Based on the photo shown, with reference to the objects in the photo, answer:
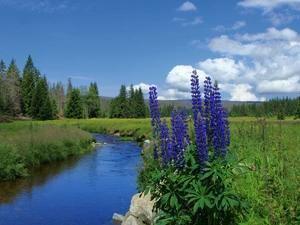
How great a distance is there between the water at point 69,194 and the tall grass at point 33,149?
633 mm

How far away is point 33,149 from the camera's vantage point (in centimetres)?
1917

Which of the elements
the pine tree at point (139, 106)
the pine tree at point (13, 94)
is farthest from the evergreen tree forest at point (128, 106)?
the pine tree at point (13, 94)

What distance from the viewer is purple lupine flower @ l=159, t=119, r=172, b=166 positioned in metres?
4.66

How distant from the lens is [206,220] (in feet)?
14.4

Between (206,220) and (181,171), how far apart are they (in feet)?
2.54

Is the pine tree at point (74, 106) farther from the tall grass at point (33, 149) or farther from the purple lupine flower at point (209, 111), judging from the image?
the purple lupine flower at point (209, 111)

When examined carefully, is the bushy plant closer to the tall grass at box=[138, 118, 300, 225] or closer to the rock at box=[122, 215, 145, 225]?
the tall grass at box=[138, 118, 300, 225]

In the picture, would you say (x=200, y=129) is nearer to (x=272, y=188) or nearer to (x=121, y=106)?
(x=272, y=188)

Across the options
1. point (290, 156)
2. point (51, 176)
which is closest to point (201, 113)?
point (290, 156)

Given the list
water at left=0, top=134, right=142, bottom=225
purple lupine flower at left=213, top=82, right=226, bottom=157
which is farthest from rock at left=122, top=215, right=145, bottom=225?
purple lupine flower at left=213, top=82, right=226, bottom=157

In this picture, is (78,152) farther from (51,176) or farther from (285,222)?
(285,222)

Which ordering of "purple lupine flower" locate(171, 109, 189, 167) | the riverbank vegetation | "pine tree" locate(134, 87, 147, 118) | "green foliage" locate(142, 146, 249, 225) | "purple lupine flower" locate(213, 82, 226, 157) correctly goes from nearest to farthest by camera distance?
1. "green foliage" locate(142, 146, 249, 225)
2. the riverbank vegetation
3. "purple lupine flower" locate(213, 82, 226, 157)
4. "purple lupine flower" locate(171, 109, 189, 167)
5. "pine tree" locate(134, 87, 147, 118)

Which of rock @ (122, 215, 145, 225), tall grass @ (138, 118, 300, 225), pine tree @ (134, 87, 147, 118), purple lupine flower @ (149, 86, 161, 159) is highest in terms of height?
pine tree @ (134, 87, 147, 118)

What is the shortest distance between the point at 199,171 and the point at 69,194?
10191 mm
